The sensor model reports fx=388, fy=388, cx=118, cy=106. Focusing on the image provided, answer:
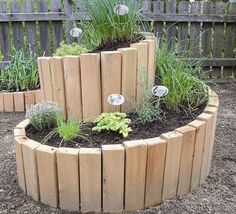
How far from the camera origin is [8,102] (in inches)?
177

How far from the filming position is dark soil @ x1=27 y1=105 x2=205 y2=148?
2.66 m

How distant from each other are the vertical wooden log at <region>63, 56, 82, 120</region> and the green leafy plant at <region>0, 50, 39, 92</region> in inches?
71.2

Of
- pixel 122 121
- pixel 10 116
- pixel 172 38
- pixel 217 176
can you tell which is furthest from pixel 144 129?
pixel 172 38

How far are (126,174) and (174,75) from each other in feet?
3.16

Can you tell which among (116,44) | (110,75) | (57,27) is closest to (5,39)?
(57,27)

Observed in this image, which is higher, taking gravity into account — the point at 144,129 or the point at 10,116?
the point at 144,129

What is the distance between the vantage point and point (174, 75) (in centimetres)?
305

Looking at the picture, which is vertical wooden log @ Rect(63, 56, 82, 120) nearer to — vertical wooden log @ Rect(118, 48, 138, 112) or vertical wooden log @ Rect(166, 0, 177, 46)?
vertical wooden log @ Rect(118, 48, 138, 112)

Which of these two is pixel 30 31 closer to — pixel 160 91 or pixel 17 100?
pixel 17 100

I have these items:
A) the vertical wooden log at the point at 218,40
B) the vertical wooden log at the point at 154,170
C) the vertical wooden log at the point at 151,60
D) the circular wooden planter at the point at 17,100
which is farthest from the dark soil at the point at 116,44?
the vertical wooden log at the point at 218,40

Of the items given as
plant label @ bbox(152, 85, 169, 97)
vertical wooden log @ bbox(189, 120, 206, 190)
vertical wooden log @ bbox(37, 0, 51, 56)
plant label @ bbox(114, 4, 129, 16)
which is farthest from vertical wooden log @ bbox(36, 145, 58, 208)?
vertical wooden log @ bbox(37, 0, 51, 56)

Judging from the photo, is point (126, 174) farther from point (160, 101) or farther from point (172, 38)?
point (172, 38)

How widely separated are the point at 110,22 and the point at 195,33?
287 centimetres

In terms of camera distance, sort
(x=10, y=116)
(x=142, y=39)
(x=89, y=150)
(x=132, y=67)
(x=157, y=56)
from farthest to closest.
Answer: (x=10, y=116) → (x=157, y=56) → (x=142, y=39) → (x=132, y=67) → (x=89, y=150)
